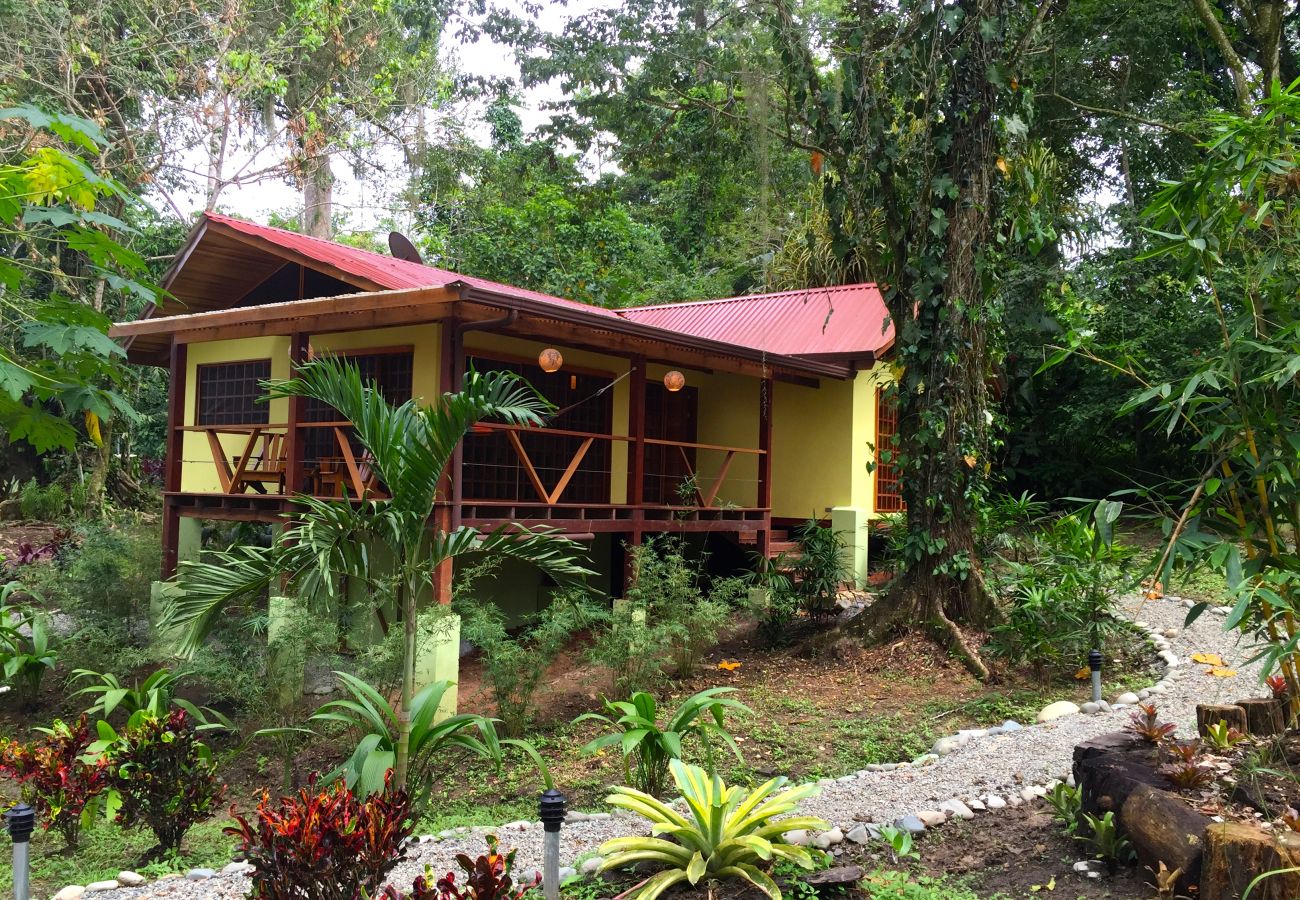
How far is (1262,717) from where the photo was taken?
4.86m

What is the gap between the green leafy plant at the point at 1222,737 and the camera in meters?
4.40

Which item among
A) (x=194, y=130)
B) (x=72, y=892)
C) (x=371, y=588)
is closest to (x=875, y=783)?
(x=371, y=588)

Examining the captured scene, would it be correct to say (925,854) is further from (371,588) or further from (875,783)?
(371,588)

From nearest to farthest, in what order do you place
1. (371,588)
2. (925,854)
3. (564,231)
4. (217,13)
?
(925,854), (371,588), (217,13), (564,231)

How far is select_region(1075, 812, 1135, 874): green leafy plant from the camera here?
4074mm

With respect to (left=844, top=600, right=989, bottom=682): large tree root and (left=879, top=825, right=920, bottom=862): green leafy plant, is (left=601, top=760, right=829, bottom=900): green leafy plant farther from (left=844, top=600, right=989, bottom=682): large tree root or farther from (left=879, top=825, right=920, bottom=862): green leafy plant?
(left=844, top=600, right=989, bottom=682): large tree root

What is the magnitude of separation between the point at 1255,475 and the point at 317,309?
712 centimetres

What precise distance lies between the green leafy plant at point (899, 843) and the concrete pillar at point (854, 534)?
26.2 feet

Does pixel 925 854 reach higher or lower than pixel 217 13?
lower

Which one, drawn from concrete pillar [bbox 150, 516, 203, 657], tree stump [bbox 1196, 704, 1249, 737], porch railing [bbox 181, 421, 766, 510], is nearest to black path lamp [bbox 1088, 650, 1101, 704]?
tree stump [bbox 1196, 704, 1249, 737]

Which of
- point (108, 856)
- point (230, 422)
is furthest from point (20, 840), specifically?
point (230, 422)

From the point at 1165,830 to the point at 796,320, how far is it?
10879 millimetres

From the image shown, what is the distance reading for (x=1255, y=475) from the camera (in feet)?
13.1

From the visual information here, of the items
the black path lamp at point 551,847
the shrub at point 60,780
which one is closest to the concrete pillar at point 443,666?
the shrub at point 60,780
